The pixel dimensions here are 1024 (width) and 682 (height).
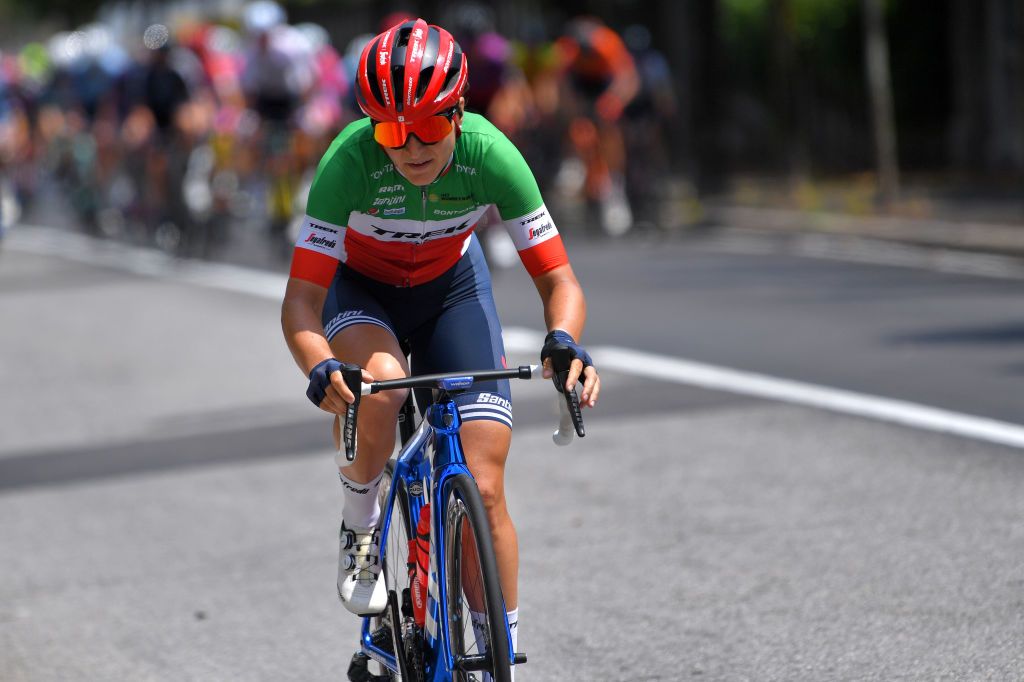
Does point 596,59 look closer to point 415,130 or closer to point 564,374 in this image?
point 415,130

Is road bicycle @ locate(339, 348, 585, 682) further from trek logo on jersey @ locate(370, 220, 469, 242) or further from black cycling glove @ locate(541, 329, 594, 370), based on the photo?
trek logo on jersey @ locate(370, 220, 469, 242)

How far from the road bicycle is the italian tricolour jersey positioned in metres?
0.52

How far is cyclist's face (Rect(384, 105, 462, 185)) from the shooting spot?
15.0 ft

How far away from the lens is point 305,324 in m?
4.57

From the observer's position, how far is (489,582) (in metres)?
4.00

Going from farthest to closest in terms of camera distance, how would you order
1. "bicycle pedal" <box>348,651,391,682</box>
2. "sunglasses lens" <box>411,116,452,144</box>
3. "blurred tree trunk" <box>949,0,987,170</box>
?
"blurred tree trunk" <box>949,0,987,170</box> < "bicycle pedal" <box>348,651,391,682</box> < "sunglasses lens" <box>411,116,452,144</box>

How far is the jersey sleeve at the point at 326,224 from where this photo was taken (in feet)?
15.2

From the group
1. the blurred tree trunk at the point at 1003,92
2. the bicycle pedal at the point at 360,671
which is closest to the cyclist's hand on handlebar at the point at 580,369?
the bicycle pedal at the point at 360,671

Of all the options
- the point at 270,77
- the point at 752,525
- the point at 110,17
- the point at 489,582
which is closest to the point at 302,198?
the point at 270,77

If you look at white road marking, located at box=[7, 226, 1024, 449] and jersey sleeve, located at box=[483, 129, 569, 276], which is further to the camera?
white road marking, located at box=[7, 226, 1024, 449]

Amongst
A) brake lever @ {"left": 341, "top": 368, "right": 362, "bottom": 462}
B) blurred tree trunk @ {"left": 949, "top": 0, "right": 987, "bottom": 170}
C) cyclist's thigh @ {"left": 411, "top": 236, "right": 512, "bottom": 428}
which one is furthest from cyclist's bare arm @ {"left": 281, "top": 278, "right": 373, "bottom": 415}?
blurred tree trunk @ {"left": 949, "top": 0, "right": 987, "bottom": 170}

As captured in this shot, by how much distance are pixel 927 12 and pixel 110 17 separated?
185 feet

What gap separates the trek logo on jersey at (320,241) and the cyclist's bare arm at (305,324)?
103 mm

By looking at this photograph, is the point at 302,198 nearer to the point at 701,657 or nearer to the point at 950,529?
the point at 950,529
